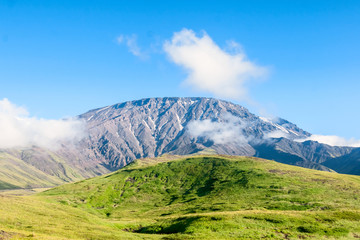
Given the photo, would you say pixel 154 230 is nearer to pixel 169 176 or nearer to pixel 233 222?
pixel 233 222

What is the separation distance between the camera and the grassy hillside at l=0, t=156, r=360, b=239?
187 feet

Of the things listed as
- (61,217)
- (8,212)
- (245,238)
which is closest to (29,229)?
(8,212)

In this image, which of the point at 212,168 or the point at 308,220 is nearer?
the point at 308,220

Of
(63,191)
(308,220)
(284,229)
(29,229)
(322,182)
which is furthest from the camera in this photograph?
(63,191)

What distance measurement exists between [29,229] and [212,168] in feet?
423

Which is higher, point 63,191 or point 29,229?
point 29,229

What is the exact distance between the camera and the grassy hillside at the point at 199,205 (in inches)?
2242

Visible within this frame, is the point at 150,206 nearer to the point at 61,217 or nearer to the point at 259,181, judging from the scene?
the point at 259,181

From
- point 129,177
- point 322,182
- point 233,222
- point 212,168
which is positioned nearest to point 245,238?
point 233,222

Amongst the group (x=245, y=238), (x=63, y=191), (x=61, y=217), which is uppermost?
(x=245, y=238)

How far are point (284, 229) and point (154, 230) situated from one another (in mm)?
31118

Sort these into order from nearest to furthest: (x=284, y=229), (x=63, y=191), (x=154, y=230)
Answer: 1. (x=284, y=229)
2. (x=154, y=230)
3. (x=63, y=191)

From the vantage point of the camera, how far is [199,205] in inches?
4286

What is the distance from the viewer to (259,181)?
130m
